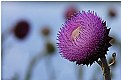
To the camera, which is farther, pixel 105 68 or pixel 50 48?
pixel 50 48

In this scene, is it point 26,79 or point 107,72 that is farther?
point 26,79

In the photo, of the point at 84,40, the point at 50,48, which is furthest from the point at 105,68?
the point at 50,48

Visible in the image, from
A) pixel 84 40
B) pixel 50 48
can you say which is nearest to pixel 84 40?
pixel 84 40

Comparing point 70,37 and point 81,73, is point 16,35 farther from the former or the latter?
point 70,37

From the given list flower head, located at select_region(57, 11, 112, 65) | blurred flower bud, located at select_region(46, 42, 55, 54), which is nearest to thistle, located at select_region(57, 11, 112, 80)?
flower head, located at select_region(57, 11, 112, 65)

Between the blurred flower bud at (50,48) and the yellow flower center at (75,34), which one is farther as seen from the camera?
the blurred flower bud at (50,48)

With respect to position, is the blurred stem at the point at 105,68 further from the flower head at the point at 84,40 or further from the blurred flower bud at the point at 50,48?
the blurred flower bud at the point at 50,48

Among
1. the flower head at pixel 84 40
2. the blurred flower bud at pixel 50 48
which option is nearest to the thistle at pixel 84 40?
the flower head at pixel 84 40

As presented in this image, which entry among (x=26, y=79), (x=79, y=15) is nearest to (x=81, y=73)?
(x=26, y=79)

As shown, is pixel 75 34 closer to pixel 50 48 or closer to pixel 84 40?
pixel 84 40
